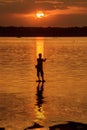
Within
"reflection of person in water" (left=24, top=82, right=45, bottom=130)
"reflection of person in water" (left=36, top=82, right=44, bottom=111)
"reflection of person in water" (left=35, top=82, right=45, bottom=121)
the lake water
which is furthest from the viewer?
"reflection of person in water" (left=36, top=82, right=44, bottom=111)

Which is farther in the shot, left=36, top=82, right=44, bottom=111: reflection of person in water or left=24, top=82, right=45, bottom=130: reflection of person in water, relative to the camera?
left=36, top=82, right=44, bottom=111: reflection of person in water

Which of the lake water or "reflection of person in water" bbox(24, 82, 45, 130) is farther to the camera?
the lake water

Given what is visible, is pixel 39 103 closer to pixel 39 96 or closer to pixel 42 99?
pixel 42 99

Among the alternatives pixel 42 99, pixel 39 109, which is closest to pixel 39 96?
pixel 42 99

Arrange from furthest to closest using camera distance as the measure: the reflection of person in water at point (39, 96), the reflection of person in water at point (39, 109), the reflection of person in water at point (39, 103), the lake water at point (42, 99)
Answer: the reflection of person in water at point (39, 96), the reflection of person in water at point (39, 103), the lake water at point (42, 99), the reflection of person in water at point (39, 109)

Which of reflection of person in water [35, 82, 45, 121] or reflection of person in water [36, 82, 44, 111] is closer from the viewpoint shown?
reflection of person in water [35, 82, 45, 121]

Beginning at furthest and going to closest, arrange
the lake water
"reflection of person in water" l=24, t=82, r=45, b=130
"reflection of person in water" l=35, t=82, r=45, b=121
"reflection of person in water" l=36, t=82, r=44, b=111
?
"reflection of person in water" l=36, t=82, r=44, b=111 < "reflection of person in water" l=35, t=82, r=45, b=121 < the lake water < "reflection of person in water" l=24, t=82, r=45, b=130

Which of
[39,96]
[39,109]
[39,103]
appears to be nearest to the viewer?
[39,109]

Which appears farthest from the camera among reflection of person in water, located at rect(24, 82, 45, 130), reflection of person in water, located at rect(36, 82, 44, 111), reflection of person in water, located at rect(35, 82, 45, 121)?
reflection of person in water, located at rect(36, 82, 44, 111)

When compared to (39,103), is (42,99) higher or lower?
higher

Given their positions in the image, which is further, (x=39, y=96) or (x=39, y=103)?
(x=39, y=96)

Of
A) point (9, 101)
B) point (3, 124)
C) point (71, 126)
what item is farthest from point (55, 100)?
point (71, 126)

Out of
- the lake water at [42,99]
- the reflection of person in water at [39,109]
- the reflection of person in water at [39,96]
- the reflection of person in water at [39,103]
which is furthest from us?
the reflection of person in water at [39,96]

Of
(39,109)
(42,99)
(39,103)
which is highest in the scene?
(42,99)
